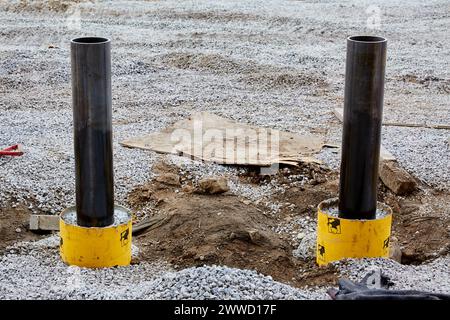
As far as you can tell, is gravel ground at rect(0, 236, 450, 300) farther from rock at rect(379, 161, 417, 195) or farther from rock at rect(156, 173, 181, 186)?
rock at rect(156, 173, 181, 186)

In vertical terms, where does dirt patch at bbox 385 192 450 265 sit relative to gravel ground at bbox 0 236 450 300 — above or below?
below

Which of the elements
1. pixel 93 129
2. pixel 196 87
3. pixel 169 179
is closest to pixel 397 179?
pixel 169 179

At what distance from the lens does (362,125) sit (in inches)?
210

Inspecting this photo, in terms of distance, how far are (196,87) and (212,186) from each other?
15.9 feet

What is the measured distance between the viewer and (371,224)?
546 cm

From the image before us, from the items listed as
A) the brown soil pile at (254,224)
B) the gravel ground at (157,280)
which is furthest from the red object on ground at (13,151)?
the gravel ground at (157,280)

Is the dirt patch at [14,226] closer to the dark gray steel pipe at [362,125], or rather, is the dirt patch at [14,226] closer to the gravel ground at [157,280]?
the gravel ground at [157,280]

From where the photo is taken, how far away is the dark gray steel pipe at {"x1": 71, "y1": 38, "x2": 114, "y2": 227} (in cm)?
508

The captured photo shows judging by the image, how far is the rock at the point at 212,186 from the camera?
707 centimetres

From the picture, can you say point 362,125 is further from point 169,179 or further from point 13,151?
point 13,151

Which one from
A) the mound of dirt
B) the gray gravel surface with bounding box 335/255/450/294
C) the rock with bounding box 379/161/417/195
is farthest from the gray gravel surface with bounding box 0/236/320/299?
the mound of dirt

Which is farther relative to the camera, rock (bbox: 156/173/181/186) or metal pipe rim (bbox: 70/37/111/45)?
rock (bbox: 156/173/181/186)

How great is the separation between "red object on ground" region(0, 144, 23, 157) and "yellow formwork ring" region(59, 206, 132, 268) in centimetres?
257
